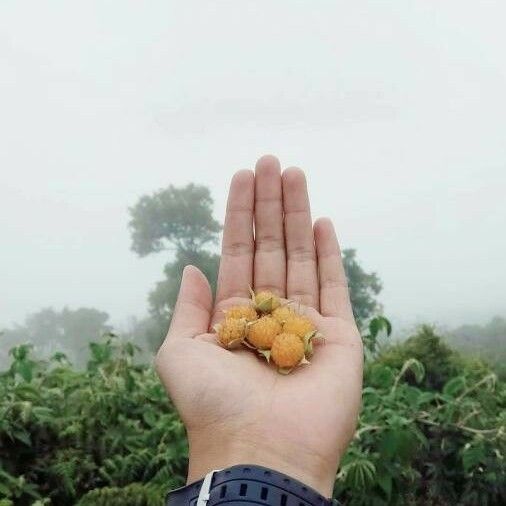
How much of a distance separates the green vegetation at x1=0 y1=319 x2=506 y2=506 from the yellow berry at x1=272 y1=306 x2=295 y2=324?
1.67 ft

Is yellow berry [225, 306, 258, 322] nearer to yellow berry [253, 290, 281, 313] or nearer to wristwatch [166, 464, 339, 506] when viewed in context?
yellow berry [253, 290, 281, 313]

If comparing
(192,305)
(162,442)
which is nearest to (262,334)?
(192,305)

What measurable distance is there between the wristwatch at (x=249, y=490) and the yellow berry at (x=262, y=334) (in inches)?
15.2

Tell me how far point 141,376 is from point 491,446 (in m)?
1.03

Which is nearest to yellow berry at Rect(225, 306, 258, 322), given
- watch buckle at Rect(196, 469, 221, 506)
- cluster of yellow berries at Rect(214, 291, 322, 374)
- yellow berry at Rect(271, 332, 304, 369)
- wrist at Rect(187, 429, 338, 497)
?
cluster of yellow berries at Rect(214, 291, 322, 374)

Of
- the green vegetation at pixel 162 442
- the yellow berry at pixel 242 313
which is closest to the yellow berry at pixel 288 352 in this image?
the yellow berry at pixel 242 313

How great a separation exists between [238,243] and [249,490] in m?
0.75

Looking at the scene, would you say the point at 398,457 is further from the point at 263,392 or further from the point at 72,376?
the point at 72,376

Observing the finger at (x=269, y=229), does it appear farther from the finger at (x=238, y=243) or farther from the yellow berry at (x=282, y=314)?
the yellow berry at (x=282, y=314)

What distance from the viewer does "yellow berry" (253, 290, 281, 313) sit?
1577mm

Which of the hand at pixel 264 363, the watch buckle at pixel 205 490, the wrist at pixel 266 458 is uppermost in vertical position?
the hand at pixel 264 363

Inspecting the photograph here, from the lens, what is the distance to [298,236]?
5.71ft

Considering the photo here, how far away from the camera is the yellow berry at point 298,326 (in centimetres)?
146

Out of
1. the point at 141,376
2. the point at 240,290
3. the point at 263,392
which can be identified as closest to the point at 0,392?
the point at 141,376
